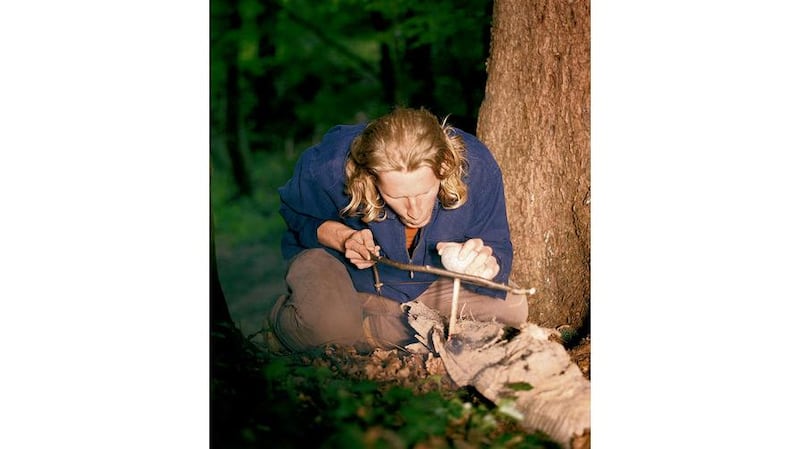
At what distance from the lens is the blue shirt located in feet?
10.7

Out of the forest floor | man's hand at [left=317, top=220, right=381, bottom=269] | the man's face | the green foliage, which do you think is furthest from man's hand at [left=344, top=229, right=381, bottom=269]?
the green foliage

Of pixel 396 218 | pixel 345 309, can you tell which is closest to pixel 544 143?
pixel 396 218

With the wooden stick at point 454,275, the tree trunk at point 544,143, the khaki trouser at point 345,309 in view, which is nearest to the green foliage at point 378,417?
the khaki trouser at point 345,309

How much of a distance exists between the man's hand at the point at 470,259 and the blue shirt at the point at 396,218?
0.12ft

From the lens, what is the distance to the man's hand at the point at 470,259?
3219 mm

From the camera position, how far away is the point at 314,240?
3.34 meters

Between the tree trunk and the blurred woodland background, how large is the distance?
110 millimetres

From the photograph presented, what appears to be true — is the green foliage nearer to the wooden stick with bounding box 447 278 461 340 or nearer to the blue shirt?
the wooden stick with bounding box 447 278 461 340

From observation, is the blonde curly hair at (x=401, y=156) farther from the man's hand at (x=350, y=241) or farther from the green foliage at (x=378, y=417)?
the green foliage at (x=378, y=417)

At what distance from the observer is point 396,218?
10.6ft

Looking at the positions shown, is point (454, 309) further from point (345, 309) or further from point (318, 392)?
point (318, 392)

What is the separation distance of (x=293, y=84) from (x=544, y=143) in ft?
3.27

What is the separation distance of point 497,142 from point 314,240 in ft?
2.60
